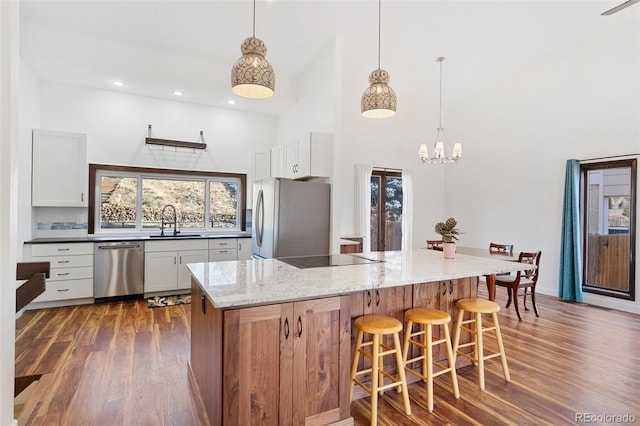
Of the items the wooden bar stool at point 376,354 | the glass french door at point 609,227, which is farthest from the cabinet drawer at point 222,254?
the glass french door at point 609,227

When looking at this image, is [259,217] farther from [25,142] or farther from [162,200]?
[25,142]

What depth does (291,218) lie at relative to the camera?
13.2ft

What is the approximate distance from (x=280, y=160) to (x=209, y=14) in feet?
7.04

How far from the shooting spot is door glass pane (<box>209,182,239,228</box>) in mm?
5621

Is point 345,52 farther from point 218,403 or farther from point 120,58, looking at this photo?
point 218,403

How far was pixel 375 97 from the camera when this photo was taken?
2.52 meters

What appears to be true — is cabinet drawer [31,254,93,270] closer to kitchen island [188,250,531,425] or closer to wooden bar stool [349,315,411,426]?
kitchen island [188,250,531,425]

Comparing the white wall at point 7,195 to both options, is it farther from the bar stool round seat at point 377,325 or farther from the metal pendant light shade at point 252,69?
the bar stool round seat at point 377,325

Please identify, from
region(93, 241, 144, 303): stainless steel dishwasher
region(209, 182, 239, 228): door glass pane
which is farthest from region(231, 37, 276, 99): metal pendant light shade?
region(209, 182, 239, 228): door glass pane

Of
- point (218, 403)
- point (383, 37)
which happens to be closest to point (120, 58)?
point (383, 37)

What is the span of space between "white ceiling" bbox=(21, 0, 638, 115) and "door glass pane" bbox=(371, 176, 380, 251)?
2.25 meters

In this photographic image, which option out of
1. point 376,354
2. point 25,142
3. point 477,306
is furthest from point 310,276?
point 25,142

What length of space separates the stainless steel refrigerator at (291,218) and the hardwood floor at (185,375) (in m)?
1.40

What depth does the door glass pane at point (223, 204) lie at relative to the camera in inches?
221
